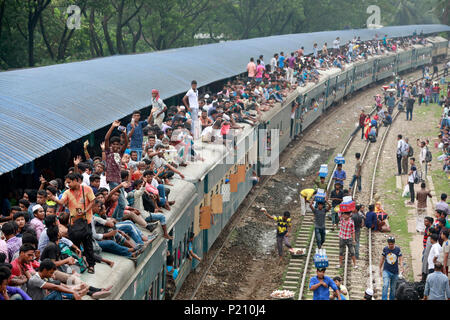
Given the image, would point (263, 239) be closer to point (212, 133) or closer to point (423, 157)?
point (212, 133)

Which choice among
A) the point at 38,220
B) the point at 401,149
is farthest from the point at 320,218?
the point at 401,149

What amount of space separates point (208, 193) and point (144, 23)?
31658 mm

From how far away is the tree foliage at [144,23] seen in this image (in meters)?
33.2

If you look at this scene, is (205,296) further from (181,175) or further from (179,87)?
(179,87)

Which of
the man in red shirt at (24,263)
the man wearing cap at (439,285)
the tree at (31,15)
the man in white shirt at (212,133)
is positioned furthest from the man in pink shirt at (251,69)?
A: the man in red shirt at (24,263)

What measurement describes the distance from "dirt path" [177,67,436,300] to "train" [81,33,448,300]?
0.58m

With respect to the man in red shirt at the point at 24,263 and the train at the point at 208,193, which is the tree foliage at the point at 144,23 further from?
the man in red shirt at the point at 24,263

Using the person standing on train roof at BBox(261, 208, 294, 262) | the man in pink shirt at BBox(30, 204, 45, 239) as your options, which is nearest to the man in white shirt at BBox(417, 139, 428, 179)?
the person standing on train roof at BBox(261, 208, 294, 262)

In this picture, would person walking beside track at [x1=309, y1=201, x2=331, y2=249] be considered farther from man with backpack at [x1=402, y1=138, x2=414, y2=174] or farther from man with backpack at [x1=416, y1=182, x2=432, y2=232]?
man with backpack at [x1=402, y1=138, x2=414, y2=174]

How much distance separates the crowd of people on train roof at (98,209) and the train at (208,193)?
0.73ft

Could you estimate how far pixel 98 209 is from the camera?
9281 mm

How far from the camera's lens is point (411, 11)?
292ft

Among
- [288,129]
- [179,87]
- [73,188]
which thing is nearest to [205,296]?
[73,188]

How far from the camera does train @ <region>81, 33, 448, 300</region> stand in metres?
9.12
